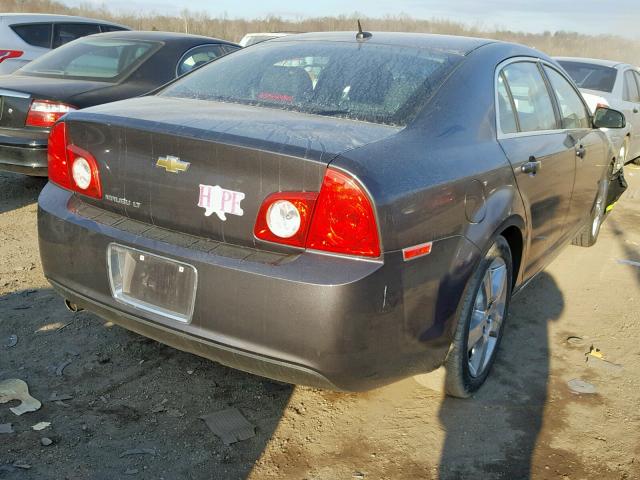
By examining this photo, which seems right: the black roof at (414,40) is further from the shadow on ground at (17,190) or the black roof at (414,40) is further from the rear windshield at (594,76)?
the rear windshield at (594,76)

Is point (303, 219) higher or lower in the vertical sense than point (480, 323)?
higher

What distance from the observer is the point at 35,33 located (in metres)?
9.17

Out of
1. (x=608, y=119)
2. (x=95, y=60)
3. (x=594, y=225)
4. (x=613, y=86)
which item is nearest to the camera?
(x=608, y=119)

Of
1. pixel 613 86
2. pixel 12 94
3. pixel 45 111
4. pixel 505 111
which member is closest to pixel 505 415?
pixel 505 111

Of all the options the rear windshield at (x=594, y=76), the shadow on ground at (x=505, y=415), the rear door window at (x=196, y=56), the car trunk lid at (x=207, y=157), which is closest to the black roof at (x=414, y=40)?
the car trunk lid at (x=207, y=157)

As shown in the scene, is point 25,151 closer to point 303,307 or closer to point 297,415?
point 297,415

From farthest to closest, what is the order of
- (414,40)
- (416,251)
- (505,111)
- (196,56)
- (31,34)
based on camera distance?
(31,34)
(196,56)
(414,40)
(505,111)
(416,251)

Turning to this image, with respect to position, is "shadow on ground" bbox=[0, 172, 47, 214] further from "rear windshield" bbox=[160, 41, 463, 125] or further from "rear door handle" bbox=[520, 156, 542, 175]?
"rear door handle" bbox=[520, 156, 542, 175]

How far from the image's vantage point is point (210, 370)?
10.4ft

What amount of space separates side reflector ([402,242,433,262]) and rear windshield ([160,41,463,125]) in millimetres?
548

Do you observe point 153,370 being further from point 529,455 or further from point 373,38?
point 373,38

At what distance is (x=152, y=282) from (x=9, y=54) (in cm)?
775

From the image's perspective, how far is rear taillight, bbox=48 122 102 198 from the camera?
270 cm

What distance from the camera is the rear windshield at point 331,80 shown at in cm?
281
